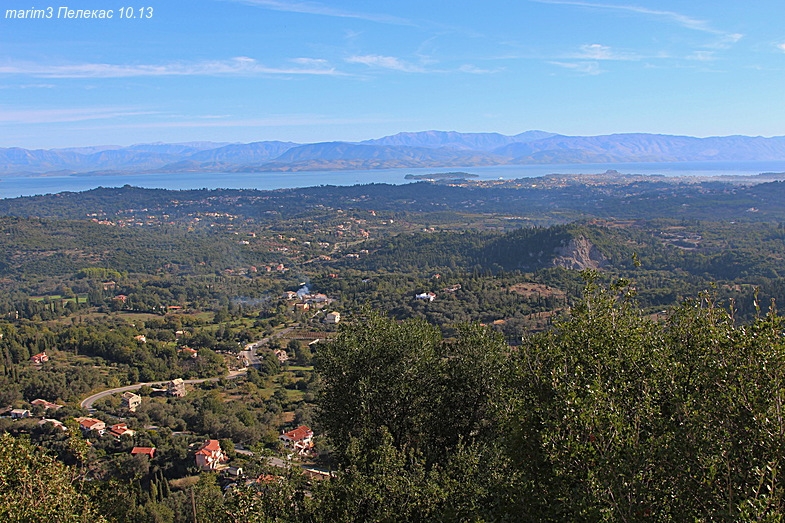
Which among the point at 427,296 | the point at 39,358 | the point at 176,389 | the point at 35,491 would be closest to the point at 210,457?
the point at 176,389

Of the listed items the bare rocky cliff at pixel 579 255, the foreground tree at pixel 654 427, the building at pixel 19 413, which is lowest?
the building at pixel 19 413

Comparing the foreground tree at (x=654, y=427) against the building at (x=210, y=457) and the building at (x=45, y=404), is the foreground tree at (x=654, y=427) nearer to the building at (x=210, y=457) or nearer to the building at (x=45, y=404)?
the building at (x=210, y=457)

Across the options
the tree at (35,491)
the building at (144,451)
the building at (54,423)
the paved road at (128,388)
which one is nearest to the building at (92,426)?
the building at (54,423)

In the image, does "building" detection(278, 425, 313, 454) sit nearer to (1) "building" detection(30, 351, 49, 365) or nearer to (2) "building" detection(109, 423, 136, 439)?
(2) "building" detection(109, 423, 136, 439)

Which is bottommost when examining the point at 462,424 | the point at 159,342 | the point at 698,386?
the point at 159,342

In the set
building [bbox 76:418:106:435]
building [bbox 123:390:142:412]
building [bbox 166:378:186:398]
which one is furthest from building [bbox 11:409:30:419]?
building [bbox 166:378:186:398]

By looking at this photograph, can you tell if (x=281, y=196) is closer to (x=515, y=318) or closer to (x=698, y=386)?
(x=515, y=318)

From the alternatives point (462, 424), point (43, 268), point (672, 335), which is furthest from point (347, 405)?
point (43, 268)

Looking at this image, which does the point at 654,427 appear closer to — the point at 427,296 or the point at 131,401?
the point at 131,401
